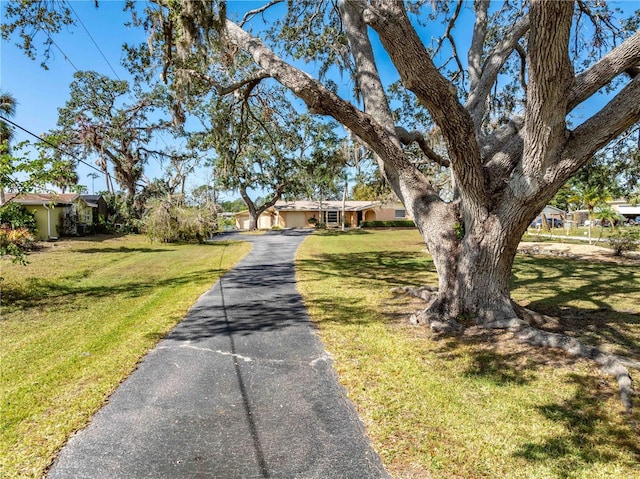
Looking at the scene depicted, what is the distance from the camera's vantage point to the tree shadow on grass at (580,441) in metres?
2.55

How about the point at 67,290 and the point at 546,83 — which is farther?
the point at 67,290

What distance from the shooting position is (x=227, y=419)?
3.10 metres

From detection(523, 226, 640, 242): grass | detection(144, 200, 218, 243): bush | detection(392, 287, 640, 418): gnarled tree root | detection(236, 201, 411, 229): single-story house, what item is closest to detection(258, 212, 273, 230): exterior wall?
detection(236, 201, 411, 229): single-story house

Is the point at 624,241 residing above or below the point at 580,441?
above

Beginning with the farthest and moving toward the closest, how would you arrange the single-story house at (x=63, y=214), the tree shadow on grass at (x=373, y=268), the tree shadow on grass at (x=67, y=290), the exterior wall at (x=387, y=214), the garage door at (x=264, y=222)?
1. the garage door at (x=264, y=222)
2. the exterior wall at (x=387, y=214)
3. the single-story house at (x=63, y=214)
4. the tree shadow on grass at (x=373, y=268)
5. the tree shadow on grass at (x=67, y=290)

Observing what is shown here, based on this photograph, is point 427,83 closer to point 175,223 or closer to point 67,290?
point 67,290

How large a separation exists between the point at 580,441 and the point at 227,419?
9.29 ft

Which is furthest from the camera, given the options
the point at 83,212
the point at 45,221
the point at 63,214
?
the point at 83,212

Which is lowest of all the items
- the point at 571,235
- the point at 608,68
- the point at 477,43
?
the point at 571,235

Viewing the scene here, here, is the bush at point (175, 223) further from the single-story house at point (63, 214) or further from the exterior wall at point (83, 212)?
the exterior wall at point (83, 212)

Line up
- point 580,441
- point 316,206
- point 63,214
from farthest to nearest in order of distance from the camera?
point 316,206 → point 63,214 → point 580,441

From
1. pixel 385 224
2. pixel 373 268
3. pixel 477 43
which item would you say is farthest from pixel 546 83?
pixel 385 224

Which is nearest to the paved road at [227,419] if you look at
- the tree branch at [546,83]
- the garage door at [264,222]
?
the tree branch at [546,83]

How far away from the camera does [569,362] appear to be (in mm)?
4219
